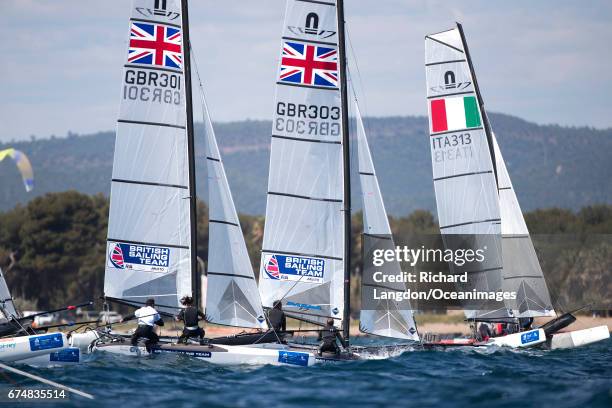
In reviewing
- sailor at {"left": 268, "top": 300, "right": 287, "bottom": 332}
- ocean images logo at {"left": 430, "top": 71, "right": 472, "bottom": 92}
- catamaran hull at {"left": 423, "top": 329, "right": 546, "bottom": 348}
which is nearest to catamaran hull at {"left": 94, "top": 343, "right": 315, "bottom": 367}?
sailor at {"left": 268, "top": 300, "right": 287, "bottom": 332}

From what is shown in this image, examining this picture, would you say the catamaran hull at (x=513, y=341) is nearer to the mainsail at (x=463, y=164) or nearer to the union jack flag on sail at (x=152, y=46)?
the mainsail at (x=463, y=164)

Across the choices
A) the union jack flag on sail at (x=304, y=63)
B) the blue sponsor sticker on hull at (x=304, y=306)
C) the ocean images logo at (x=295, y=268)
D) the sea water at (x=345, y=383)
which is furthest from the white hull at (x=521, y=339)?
the union jack flag on sail at (x=304, y=63)

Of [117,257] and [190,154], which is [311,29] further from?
[117,257]

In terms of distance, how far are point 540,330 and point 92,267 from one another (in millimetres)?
40343

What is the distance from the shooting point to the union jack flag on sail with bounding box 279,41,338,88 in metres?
28.4

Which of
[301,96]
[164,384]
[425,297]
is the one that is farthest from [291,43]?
[425,297]

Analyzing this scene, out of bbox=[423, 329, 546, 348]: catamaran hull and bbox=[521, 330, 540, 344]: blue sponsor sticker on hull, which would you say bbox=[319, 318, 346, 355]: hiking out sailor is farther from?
bbox=[521, 330, 540, 344]: blue sponsor sticker on hull

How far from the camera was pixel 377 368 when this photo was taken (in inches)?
1000

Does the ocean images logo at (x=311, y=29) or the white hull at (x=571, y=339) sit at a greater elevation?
the ocean images logo at (x=311, y=29)

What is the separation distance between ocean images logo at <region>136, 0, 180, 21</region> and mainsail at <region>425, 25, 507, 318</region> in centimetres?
946

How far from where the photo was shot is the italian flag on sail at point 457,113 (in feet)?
111

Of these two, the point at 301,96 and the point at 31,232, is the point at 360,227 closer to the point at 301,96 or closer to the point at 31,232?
the point at 31,232

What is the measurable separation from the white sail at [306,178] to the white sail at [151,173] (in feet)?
7.73

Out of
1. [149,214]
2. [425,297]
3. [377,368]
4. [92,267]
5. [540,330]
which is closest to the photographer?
[377,368]
